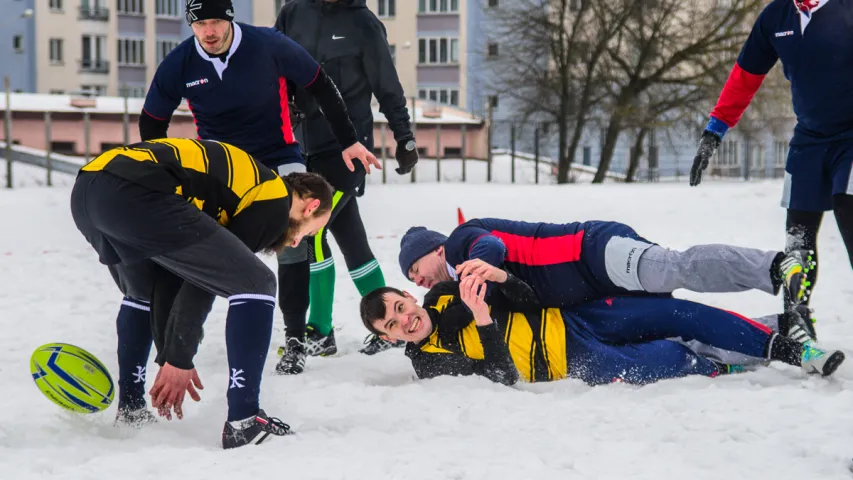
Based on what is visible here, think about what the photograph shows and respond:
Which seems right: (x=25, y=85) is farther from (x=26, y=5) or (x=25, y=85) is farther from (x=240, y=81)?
(x=240, y=81)

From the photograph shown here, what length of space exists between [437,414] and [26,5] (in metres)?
36.6

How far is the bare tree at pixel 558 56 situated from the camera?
22969 millimetres

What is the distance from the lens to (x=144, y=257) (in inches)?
115

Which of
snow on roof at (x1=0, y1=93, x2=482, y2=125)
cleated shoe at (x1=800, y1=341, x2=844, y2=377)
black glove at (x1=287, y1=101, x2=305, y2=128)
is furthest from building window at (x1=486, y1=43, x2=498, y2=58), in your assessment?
cleated shoe at (x1=800, y1=341, x2=844, y2=377)

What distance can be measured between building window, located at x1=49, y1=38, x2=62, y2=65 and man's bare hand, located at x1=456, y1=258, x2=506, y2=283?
35.2m

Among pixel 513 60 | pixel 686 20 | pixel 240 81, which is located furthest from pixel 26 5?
pixel 240 81

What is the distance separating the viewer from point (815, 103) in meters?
4.02

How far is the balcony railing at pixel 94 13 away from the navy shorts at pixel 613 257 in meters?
35.2

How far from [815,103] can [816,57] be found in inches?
8.0

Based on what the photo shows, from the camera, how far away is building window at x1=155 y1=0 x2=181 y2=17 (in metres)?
35.8

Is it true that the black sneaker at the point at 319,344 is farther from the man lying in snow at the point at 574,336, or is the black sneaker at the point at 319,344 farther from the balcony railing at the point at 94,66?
the balcony railing at the point at 94,66

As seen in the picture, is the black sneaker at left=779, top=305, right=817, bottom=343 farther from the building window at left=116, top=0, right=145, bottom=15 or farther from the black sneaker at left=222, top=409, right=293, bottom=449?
the building window at left=116, top=0, right=145, bottom=15

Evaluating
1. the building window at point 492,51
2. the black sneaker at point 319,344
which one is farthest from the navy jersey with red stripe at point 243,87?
the building window at point 492,51

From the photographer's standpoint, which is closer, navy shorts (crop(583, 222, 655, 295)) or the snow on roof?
navy shorts (crop(583, 222, 655, 295))
